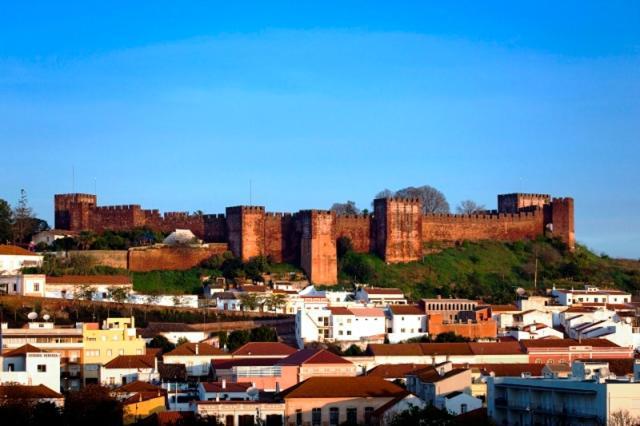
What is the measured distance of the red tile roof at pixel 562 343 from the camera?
193ft

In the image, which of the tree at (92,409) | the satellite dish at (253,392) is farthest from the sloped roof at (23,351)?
the satellite dish at (253,392)

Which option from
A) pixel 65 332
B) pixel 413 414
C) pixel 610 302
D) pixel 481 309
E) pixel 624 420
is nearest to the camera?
pixel 624 420

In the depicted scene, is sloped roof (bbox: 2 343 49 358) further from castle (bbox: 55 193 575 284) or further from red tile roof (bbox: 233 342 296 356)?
castle (bbox: 55 193 575 284)

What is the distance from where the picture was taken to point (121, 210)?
261 feet

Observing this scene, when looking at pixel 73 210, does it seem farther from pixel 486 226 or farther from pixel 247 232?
pixel 486 226

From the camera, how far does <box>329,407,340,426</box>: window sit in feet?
146

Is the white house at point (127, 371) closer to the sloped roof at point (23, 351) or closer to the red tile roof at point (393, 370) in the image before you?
the sloped roof at point (23, 351)

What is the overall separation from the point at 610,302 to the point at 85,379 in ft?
96.9

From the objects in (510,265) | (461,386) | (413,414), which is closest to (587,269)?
(510,265)

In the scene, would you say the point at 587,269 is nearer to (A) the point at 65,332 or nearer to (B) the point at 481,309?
(B) the point at 481,309

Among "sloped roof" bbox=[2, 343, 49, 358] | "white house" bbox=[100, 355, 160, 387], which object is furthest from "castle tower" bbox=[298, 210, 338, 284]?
"sloped roof" bbox=[2, 343, 49, 358]

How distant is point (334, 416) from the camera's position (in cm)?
4450

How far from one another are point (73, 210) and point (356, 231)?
15153 millimetres

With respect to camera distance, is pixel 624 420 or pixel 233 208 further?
pixel 233 208
